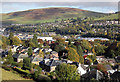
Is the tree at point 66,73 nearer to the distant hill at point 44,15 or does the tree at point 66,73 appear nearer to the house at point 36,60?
the house at point 36,60

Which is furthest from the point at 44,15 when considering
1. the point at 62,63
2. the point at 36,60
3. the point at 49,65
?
the point at 62,63

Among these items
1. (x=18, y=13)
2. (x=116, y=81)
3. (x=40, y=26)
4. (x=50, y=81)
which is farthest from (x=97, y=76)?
(x=18, y=13)

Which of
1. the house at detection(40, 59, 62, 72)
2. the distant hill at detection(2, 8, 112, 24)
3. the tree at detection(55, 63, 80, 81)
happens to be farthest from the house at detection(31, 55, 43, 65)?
the distant hill at detection(2, 8, 112, 24)

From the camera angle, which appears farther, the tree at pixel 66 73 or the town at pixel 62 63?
the town at pixel 62 63

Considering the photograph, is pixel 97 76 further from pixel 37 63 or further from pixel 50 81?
pixel 37 63

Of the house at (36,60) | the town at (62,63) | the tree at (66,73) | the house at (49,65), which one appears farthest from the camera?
the house at (36,60)

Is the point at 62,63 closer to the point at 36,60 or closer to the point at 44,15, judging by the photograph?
the point at 36,60

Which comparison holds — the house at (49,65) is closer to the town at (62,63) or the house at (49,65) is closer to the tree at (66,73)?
the town at (62,63)

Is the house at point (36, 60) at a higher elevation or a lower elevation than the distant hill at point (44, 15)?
lower

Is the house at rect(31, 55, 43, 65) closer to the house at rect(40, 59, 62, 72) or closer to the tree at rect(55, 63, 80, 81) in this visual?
the house at rect(40, 59, 62, 72)

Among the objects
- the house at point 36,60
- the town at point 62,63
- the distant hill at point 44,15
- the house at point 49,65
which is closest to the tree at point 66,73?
the town at point 62,63

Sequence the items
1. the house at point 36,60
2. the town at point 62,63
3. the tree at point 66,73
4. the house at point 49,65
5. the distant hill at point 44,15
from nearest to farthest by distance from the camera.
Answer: the tree at point 66,73 < the town at point 62,63 < the house at point 49,65 < the house at point 36,60 < the distant hill at point 44,15
